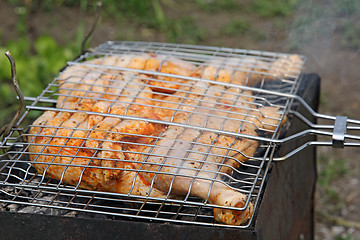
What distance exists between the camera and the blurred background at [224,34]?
4.83 m

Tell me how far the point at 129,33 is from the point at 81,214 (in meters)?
4.98

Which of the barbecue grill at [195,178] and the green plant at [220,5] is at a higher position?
the green plant at [220,5]

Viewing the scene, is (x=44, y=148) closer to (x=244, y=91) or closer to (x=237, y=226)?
(x=237, y=226)

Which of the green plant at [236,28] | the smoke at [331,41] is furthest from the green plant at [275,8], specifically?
the green plant at [236,28]

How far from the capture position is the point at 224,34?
6828mm

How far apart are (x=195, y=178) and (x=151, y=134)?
0.50 meters

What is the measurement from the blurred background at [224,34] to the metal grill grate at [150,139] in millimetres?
2097

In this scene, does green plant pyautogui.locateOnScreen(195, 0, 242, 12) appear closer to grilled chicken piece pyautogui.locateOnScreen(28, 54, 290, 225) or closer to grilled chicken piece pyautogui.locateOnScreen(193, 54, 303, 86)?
grilled chicken piece pyautogui.locateOnScreen(193, 54, 303, 86)

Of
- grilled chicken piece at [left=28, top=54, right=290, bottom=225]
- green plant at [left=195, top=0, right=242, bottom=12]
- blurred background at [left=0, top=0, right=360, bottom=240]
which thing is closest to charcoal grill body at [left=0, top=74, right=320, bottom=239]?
grilled chicken piece at [left=28, top=54, right=290, bottom=225]

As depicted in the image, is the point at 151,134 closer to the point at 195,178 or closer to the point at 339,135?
the point at 195,178

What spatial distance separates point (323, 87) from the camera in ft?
18.7

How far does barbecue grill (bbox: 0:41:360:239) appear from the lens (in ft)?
6.51

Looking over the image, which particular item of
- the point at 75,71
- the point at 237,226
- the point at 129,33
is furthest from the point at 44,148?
the point at 129,33

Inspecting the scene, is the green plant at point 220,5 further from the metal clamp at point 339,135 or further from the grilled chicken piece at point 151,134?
the metal clamp at point 339,135
